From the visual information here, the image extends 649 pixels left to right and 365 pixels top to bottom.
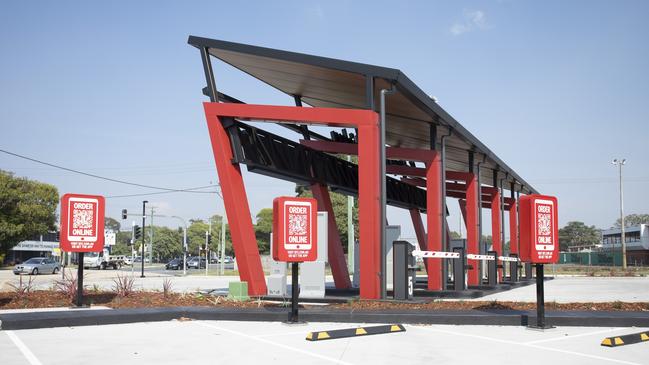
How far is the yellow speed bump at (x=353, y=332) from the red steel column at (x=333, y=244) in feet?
35.2

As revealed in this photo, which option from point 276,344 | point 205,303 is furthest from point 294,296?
point 205,303

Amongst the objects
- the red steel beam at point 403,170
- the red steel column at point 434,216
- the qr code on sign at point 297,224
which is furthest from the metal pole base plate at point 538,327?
the red steel beam at point 403,170

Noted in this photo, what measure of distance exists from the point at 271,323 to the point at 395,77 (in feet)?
23.3

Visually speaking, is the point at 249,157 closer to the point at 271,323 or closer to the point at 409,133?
the point at 271,323

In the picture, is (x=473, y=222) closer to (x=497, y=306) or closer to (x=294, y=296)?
(x=497, y=306)

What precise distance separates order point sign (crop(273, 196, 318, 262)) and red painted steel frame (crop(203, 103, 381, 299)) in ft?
12.0

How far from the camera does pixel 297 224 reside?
40.4 feet

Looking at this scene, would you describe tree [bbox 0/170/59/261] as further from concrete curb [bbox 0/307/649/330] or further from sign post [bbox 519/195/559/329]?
sign post [bbox 519/195/559/329]

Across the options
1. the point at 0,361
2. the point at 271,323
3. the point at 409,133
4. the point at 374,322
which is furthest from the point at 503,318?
the point at 409,133

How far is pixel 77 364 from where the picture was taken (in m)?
7.89

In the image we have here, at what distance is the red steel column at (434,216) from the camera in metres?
20.1

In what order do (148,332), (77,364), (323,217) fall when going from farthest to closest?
(323,217)
(148,332)
(77,364)

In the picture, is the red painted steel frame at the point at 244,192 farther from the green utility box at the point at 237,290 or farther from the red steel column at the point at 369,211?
the green utility box at the point at 237,290

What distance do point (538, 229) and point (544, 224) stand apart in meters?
0.22
